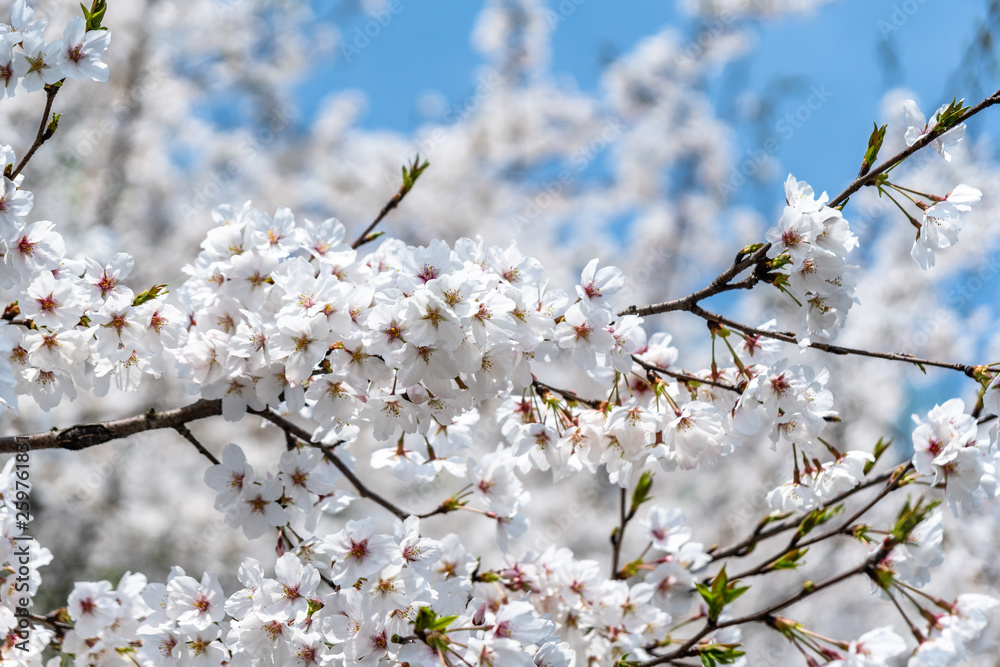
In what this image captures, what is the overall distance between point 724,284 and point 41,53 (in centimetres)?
138

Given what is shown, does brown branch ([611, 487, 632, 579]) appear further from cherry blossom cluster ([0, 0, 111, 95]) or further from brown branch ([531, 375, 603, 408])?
cherry blossom cluster ([0, 0, 111, 95])

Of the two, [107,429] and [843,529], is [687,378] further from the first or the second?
[107,429]

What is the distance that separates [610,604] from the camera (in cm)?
187

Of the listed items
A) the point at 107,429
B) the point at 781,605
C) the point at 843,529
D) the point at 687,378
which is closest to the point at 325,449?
the point at 107,429

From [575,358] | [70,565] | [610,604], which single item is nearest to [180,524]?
[70,565]

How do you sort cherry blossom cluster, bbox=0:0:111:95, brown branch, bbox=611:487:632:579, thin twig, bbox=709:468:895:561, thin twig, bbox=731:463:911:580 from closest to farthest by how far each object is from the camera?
cherry blossom cluster, bbox=0:0:111:95
thin twig, bbox=731:463:911:580
thin twig, bbox=709:468:895:561
brown branch, bbox=611:487:632:579

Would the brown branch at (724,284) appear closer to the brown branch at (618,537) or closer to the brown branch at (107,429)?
the brown branch at (618,537)

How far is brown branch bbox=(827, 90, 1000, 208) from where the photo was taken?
4.50 ft

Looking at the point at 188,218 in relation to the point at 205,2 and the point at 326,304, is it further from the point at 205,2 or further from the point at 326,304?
the point at 326,304

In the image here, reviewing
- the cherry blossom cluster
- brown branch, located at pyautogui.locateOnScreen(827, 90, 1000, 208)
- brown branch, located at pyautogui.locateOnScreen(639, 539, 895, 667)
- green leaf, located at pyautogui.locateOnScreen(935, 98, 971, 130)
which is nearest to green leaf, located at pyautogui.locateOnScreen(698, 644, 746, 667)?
brown branch, located at pyautogui.locateOnScreen(639, 539, 895, 667)

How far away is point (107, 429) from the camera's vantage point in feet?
5.11

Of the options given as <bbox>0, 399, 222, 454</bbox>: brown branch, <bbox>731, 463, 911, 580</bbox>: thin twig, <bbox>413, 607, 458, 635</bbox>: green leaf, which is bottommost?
<bbox>413, 607, 458, 635</bbox>: green leaf

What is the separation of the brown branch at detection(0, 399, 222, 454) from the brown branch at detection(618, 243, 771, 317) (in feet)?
3.15

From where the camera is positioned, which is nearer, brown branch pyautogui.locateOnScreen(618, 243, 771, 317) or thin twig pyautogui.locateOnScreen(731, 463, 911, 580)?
brown branch pyautogui.locateOnScreen(618, 243, 771, 317)
